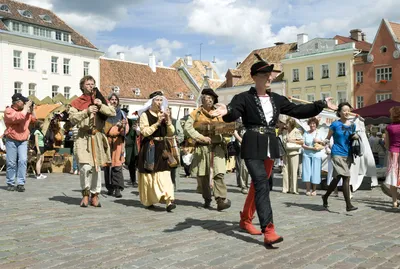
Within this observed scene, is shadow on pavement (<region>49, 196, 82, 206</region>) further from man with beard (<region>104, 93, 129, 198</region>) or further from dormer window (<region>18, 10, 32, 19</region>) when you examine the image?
dormer window (<region>18, 10, 32, 19</region>)

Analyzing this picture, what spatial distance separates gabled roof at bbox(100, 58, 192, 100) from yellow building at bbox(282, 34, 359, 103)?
552 inches

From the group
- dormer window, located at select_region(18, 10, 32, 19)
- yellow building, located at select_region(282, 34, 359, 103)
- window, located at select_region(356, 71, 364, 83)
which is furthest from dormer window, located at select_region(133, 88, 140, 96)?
window, located at select_region(356, 71, 364, 83)

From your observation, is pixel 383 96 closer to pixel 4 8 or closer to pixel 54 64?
pixel 54 64

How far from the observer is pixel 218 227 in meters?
6.54

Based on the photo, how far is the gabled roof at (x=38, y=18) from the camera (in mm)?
45775

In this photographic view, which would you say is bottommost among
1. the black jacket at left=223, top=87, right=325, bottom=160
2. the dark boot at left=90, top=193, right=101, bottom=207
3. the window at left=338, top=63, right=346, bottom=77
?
the dark boot at left=90, top=193, right=101, bottom=207

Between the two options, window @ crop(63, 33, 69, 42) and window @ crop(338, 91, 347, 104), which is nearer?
window @ crop(338, 91, 347, 104)

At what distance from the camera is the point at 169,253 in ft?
16.5

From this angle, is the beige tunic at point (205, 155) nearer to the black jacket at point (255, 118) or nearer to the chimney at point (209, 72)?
the black jacket at point (255, 118)

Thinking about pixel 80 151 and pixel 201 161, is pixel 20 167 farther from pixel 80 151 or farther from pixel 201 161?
pixel 201 161

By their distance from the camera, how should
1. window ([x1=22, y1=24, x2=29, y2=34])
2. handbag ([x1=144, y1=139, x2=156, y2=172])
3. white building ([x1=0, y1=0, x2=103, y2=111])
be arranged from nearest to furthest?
handbag ([x1=144, y1=139, x2=156, y2=172]), white building ([x1=0, y1=0, x2=103, y2=111]), window ([x1=22, y1=24, x2=29, y2=34])

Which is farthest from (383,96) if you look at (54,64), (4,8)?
(4,8)

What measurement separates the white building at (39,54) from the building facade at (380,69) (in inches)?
1031

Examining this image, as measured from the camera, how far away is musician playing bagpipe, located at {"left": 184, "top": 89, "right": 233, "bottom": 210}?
8094 millimetres
